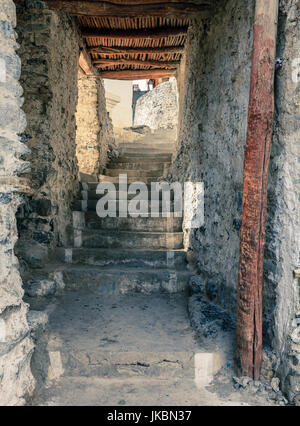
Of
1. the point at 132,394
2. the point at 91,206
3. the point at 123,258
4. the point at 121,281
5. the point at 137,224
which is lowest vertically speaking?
the point at 132,394

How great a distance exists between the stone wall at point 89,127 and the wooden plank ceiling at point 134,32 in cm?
39

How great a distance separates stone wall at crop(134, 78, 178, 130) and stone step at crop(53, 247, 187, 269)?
9745 mm

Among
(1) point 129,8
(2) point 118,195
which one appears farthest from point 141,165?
(1) point 129,8

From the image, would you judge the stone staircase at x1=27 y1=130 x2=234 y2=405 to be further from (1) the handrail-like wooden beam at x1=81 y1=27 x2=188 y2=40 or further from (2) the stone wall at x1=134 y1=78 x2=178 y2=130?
(2) the stone wall at x1=134 y1=78 x2=178 y2=130

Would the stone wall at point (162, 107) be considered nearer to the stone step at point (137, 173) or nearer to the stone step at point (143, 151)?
the stone step at point (143, 151)

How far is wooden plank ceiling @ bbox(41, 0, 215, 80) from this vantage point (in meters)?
2.94

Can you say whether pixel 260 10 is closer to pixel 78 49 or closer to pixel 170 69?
pixel 78 49

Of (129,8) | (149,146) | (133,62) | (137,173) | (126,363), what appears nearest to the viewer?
(126,363)

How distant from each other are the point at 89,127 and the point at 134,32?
1964 mm

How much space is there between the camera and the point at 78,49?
4.36 metres

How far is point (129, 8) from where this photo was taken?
3004 millimetres

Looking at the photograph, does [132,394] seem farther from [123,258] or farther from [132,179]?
[132,179]

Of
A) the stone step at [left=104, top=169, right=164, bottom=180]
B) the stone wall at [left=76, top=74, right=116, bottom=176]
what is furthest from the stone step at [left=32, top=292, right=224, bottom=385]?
the stone wall at [left=76, top=74, right=116, bottom=176]

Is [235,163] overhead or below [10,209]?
overhead
